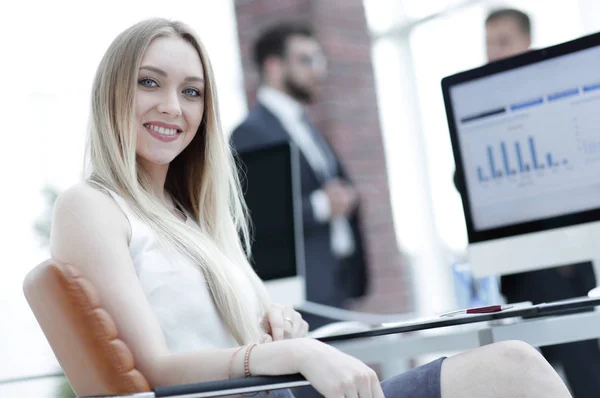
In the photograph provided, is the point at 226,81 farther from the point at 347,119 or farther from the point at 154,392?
the point at 154,392

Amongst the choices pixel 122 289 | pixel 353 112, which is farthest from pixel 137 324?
pixel 353 112

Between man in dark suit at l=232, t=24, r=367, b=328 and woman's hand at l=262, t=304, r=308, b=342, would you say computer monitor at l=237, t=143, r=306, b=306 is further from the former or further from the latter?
man in dark suit at l=232, t=24, r=367, b=328

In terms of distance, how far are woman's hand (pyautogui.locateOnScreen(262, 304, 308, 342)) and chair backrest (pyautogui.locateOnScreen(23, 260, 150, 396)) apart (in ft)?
1.31

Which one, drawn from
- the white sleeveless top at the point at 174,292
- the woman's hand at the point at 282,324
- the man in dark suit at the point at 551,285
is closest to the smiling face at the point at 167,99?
the white sleeveless top at the point at 174,292

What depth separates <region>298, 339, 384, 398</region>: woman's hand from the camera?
1039mm

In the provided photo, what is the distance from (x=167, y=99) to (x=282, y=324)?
1.66ft

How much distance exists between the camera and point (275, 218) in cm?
254

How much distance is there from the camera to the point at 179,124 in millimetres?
1555

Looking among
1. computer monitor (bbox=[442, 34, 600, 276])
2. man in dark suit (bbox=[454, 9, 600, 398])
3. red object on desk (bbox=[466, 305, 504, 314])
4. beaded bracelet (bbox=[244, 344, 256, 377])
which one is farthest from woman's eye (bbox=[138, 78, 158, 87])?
man in dark suit (bbox=[454, 9, 600, 398])

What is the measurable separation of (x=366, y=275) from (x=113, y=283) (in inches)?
117

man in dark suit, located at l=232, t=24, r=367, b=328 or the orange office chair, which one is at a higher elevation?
man in dark suit, located at l=232, t=24, r=367, b=328

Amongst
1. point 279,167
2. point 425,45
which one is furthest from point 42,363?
point 425,45

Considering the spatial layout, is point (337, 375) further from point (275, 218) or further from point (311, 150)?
point (311, 150)

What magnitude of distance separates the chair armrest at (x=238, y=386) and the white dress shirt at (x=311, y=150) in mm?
2695
